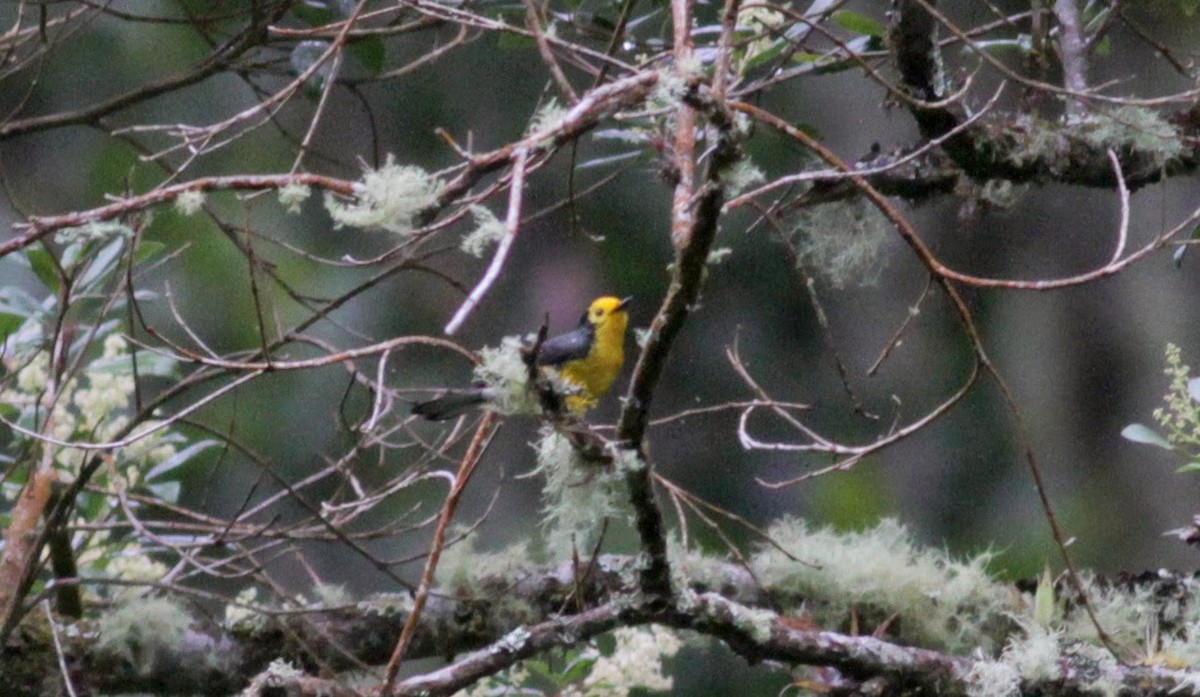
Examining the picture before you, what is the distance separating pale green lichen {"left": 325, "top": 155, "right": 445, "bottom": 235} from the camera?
1.00 meters

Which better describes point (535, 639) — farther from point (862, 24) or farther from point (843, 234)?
point (862, 24)

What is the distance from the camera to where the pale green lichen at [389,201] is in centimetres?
100

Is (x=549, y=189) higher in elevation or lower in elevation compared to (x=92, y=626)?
higher

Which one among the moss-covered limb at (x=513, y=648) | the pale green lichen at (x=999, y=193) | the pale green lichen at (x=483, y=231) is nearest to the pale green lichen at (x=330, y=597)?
the moss-covered limb at (x=513, y=648)

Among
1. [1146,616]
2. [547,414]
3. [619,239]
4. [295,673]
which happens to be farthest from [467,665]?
[619,239]

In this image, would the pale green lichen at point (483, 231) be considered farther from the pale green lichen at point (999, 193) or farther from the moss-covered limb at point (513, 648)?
the pale green lichen at point (999, 193)

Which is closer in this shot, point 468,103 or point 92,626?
point 92,626

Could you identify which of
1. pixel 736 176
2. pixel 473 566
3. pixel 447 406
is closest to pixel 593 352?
pixel 447 406

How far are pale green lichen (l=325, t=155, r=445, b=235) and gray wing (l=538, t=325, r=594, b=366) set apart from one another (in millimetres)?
1013

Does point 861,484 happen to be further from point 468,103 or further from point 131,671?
point 131,671

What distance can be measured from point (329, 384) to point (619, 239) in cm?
84

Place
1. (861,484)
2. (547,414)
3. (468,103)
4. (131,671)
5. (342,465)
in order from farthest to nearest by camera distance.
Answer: (468,103)
(861,484)
(342,465)
(131,671)
(547,414)

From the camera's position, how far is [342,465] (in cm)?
158

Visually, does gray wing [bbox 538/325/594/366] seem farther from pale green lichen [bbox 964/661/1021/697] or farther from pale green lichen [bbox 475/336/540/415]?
pale green lichen [bbox 475/336/540/415]
